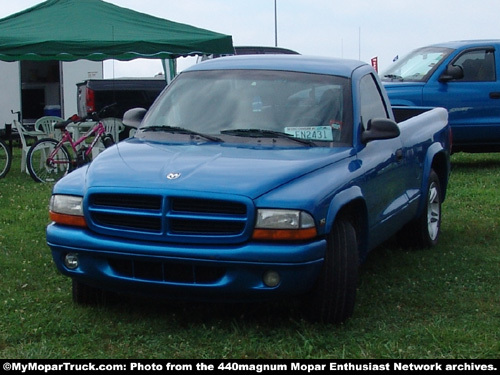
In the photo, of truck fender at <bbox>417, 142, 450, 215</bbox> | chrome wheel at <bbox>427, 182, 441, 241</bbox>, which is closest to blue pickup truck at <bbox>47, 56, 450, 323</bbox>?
truck fender at <bbox>417, 142, 450, 215</bbox>

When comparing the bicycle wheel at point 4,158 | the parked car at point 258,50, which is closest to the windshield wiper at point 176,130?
the bicycle wheel at point 4,158

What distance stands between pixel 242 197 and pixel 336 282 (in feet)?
2.54

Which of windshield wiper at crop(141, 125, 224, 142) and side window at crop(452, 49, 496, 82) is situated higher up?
side window at crop(452, 49, 496, 82)

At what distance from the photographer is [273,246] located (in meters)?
4.60

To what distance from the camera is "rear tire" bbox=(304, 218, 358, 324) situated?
4.88 meters

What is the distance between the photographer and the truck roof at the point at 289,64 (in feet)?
20.3

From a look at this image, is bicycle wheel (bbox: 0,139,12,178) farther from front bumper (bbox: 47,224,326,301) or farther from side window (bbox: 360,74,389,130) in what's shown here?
front bumper (bbox: 47,224,326,301)

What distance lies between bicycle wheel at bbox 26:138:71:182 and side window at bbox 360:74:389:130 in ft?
22.0

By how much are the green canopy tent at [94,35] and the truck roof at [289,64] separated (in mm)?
7168

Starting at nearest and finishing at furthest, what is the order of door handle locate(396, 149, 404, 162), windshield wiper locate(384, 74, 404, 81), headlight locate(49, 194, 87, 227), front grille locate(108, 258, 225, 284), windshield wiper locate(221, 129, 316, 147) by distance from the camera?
1. front grille locate(108, 258, 225, 284)
2. headlight locate(49, 194, 87, 227)
3. windshield wiper locate(221, 129, 316, 147)
4. door handle locate(396, 149, 404, 162)
5. windshield wiper locate(384, 74, 404, 81)

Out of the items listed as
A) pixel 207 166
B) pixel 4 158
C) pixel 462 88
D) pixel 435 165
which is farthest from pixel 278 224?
pixel 4 158

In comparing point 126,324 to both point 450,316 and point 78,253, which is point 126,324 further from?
point 450,316

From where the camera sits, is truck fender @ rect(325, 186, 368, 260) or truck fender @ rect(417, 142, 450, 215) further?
truck fender @ rect(417, 142, 450, 215)

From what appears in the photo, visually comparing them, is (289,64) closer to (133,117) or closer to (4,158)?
(133,117)
